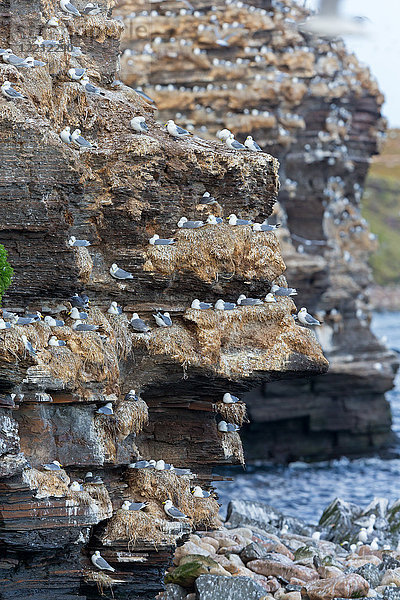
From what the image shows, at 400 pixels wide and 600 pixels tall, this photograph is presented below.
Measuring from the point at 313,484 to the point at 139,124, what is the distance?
29.9m

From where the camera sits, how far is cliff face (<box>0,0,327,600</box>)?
849 inches

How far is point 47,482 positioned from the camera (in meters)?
21.2

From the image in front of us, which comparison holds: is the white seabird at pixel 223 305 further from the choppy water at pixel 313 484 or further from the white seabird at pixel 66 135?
the choppy water at pixel 313 484

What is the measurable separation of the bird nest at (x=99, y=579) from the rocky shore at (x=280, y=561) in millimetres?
1650

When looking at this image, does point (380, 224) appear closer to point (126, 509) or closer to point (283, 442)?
point (283, 442)

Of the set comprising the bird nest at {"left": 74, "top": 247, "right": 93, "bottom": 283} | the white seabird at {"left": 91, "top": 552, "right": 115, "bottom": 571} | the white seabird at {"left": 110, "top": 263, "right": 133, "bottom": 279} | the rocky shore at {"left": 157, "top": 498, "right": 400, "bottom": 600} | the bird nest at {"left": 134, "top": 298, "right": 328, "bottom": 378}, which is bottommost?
the rocky shore at {"left": 157, "top": 498, "right": 400, "bottom": 600}

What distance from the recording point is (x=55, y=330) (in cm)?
2252

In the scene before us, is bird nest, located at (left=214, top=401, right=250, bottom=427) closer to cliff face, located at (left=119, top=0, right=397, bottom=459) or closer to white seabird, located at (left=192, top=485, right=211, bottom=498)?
white seabird, located at (left=192, top=485, right=211, bottom=498)

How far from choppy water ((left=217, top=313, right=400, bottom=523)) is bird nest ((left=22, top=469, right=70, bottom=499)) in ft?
69.6

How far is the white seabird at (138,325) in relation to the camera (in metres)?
24.1

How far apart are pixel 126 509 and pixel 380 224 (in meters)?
156

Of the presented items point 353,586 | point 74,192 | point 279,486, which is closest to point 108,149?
point 74,192

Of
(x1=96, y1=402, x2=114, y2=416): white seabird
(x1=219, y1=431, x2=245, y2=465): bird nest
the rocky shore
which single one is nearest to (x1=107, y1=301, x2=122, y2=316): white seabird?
(x1=96, y1=402, x2=114, y2=416): white seabird

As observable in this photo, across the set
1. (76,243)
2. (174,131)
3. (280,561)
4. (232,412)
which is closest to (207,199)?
(174,131)
